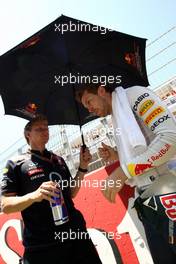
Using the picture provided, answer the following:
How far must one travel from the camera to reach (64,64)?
2.73m

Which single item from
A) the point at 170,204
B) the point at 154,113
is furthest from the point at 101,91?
the point at 170,204

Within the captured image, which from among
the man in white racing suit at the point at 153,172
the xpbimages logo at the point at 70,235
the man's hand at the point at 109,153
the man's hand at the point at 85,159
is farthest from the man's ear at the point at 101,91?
the xpbimages logo at the point at 70,235

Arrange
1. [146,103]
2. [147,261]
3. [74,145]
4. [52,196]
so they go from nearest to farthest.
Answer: [146,103] → [52,196] → [147,261] → [74,145]

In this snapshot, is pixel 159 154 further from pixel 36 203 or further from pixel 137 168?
pixel 36 203

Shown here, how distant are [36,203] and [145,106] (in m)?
1.14

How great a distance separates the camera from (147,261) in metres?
3.44

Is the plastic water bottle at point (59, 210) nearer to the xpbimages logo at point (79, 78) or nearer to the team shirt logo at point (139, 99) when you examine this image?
the team shirt logo at point (139, 99)

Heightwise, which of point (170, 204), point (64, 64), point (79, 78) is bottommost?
point (170, 204)

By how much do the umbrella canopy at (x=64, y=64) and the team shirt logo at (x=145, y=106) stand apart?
0.67 m

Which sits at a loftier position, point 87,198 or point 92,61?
point 92,61

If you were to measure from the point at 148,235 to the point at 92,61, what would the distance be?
157 centimetres

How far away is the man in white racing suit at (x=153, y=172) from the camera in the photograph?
5.22 feet

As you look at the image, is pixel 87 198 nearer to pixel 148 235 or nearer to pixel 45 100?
pixel 45 100

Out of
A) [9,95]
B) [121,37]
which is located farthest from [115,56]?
[9,95]
